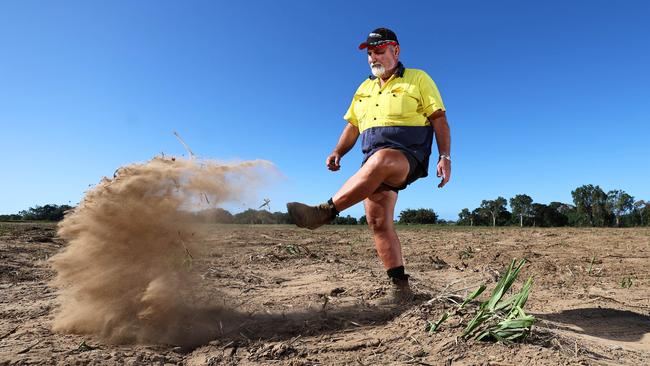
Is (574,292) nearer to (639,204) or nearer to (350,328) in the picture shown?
(350,328)

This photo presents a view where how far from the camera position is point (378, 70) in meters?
3.31

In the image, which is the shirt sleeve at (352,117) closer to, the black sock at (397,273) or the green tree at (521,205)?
the black sock at (397,273)

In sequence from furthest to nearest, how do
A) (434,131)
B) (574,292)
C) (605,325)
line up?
(574,292)
(434,131)
(605,325)

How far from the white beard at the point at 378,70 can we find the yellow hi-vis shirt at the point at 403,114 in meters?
0.10

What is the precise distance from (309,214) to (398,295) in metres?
0.93

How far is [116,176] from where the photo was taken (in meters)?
2.74

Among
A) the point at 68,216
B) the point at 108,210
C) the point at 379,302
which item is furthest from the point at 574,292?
the point at 68,216

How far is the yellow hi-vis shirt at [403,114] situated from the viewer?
3.00 meters

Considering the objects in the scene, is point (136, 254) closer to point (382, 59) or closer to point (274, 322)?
point (274, 322)

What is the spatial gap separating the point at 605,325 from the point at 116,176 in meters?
3.50

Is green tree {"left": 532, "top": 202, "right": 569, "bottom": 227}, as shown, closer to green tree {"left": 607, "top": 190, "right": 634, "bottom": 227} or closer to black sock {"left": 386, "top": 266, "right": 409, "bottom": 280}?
green tree {"left": 607, "top": 190, "right": 634, "bottom": 227}

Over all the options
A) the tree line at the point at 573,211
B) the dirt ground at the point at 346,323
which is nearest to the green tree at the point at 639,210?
the tree line at the point at 573,211

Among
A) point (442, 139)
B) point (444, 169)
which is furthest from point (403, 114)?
point (444, 169)

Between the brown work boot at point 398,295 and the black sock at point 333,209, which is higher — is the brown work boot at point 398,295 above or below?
below
